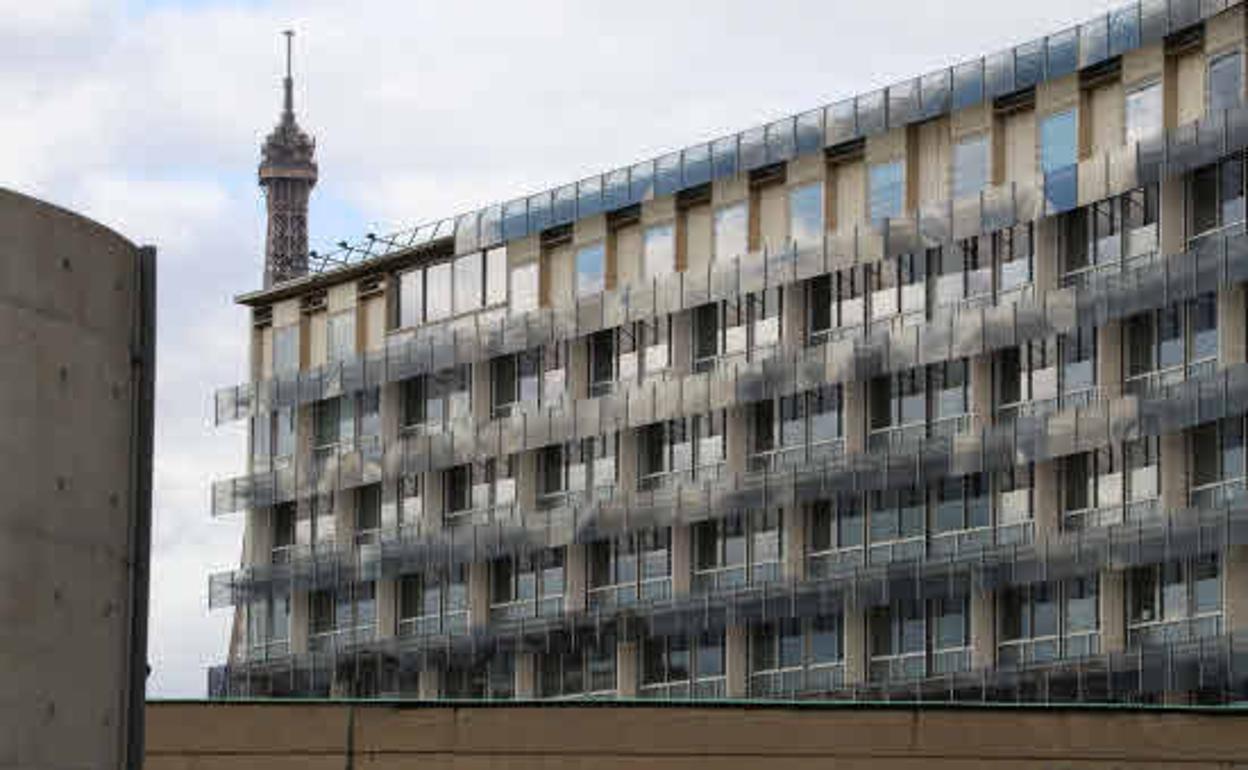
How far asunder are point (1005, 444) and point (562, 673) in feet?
60.0

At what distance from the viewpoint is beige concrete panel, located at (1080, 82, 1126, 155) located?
77062mm

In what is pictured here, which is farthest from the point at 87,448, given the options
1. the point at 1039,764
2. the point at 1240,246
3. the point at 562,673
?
the point at 562,673

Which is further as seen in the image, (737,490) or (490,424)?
(490,424)

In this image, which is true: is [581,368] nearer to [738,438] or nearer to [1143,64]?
[738,438]

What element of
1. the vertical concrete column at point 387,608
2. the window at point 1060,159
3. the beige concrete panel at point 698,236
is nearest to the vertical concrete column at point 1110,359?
the window at point 1060,159

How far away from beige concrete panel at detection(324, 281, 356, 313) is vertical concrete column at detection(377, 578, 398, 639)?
8781 millimetres

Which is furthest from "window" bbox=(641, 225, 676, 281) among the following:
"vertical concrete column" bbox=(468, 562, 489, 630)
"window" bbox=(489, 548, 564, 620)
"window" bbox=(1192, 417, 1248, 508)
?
"window" bbox=(1192, 417, 1248, 508)

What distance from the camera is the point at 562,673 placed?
92.8 m

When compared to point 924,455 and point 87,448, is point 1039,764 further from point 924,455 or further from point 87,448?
point 924,455

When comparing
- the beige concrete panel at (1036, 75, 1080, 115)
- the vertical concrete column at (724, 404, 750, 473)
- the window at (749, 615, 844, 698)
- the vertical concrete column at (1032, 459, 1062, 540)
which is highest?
the beige concrete panel at (1036, 75, 1080, 115)

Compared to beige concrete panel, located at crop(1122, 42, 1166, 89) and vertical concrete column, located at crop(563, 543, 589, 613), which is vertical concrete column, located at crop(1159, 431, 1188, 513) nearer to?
beige concrete panel, located at crop(1122, 42, 1166, 89)

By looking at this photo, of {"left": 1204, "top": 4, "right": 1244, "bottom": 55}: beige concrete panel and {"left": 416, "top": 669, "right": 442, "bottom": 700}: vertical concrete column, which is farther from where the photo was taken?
{"left": 416, "top": 669, "right": 442, "bottom": 700}: vertical concrete column

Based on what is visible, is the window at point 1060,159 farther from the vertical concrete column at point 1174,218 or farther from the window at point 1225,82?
the window at point 1225,82

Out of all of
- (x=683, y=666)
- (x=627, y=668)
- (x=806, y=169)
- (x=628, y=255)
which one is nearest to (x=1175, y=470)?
(x=806, y=169)
